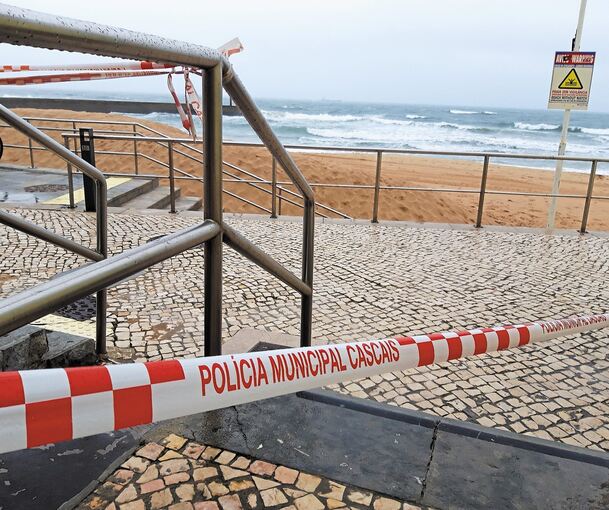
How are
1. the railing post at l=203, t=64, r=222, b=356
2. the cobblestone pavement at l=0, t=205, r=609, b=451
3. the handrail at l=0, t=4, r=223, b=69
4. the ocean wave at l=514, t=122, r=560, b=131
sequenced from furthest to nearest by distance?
the ocean wave at l=514, t=122, r=560, b=131
the cobblestone pavement at l=0, t=205, r=609, b=451
the railing post at l=203, t=64, r=222, b=356
the handrail at l=0, t=4, r=223, b=69

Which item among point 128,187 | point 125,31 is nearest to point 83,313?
point 125,31

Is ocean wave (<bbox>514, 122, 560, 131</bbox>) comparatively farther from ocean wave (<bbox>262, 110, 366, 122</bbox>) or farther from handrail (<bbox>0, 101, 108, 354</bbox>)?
handrail (<bbox>0, 101, 108, 354</bbox>)

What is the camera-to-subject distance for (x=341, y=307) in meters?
4.23

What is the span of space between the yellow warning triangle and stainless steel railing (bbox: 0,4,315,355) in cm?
641

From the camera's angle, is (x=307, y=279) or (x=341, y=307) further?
(x=341, y=307)

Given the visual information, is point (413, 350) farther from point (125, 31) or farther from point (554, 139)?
point (554, 139)

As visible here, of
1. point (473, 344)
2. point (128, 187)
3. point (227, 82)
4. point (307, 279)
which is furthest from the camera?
point (128, 187)

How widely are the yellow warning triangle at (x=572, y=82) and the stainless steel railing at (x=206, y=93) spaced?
6.41 metres

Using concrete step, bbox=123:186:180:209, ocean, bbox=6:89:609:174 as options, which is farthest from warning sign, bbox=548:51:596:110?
ocean, bbox=6:89:609:174

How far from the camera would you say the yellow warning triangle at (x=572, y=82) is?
24.6 ft

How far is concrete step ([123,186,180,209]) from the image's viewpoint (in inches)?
318

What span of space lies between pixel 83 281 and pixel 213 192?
1.96 ft

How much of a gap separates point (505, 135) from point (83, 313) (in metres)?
43.0

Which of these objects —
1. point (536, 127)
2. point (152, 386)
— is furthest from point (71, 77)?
point (536, 127)
